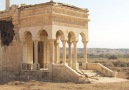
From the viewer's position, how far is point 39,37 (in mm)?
22766

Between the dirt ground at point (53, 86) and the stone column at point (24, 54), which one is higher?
the stone column at point (24, 54)

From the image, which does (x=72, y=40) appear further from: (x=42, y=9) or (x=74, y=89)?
(x=74, y=89)

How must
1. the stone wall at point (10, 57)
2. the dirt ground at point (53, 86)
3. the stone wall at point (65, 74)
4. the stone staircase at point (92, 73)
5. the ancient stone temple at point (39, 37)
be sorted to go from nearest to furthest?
the dirt ground at point (53, 86), the stone wall at point (65, 74), the ancient stone temple at point (39, 37), the stone staircase at point (92, 73), the stone wall at point (10, 57)

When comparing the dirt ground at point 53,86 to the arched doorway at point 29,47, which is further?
the arched doorway at point 29,47

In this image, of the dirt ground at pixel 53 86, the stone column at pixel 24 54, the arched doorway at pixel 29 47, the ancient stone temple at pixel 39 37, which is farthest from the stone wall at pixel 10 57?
the dirt ground at pixel 53 86

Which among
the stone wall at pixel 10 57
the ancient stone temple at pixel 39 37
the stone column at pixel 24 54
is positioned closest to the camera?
the ancient stone temple at pixel 39 37

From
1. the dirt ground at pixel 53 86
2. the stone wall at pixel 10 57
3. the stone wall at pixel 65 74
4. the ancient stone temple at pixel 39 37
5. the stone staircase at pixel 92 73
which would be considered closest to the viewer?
the dirt ground at pixel 53 86

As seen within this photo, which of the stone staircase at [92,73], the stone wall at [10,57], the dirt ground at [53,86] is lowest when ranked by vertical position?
the dirt ground at [53,86]

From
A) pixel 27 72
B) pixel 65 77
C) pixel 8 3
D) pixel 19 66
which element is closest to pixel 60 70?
pixel 65 77

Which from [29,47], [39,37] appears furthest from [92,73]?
[29,47]

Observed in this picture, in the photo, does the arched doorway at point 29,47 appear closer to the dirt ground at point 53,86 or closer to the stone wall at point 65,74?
the stone wall at point 65,74

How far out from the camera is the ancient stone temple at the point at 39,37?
21312 mm

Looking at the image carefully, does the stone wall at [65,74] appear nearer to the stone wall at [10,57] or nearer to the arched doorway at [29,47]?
the arched doorway at [29,47]

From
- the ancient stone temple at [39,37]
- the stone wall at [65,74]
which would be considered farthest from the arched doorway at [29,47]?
the stone wall at [65,74]
